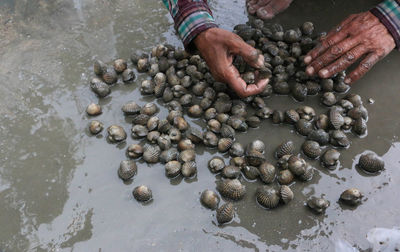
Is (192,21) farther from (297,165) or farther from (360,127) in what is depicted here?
(360,127)

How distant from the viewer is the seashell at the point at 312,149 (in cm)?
301

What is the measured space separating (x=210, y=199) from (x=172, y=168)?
16.8 inches

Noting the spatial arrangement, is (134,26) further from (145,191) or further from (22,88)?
(145,191)

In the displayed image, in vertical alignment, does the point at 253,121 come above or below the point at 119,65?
above

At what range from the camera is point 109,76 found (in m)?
3.64

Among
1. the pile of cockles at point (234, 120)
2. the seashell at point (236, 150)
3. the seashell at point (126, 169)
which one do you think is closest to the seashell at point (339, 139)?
the pile of cockles at point (234, 120)

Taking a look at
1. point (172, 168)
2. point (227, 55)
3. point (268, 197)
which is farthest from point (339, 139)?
point (172, 168)

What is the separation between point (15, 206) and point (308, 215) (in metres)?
2.39

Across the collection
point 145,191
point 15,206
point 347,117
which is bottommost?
point 15,206

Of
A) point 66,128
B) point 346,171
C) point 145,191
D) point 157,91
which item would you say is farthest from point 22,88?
point 346,171

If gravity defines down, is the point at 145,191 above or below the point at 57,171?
above

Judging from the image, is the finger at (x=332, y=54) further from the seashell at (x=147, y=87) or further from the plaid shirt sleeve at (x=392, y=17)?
the seashell at (x=147, y=87)

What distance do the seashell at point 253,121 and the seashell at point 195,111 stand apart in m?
0.47

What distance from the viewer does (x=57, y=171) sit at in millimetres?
3027
